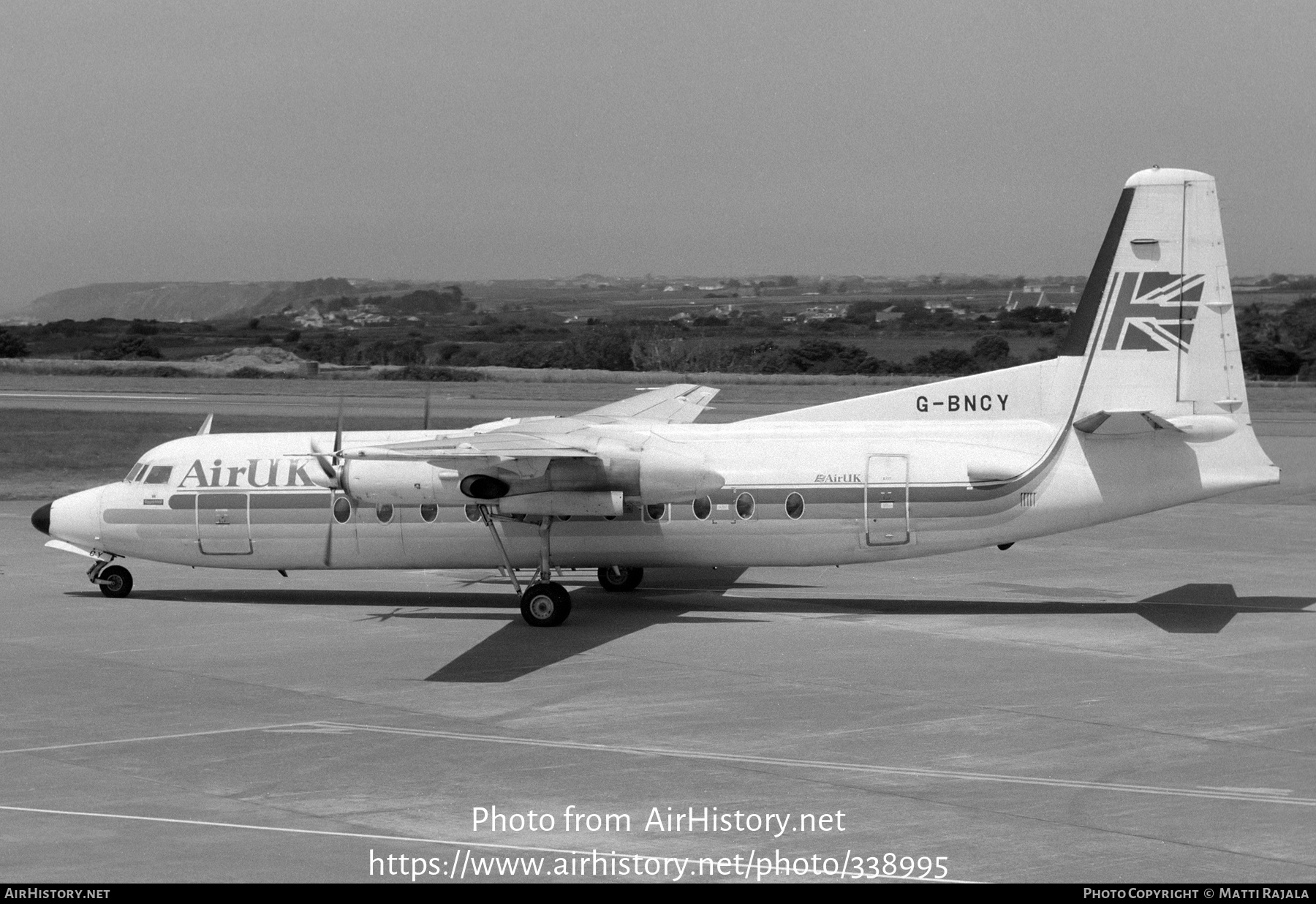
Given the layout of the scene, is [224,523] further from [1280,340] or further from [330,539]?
[1280,340]

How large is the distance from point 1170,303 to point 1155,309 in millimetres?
213

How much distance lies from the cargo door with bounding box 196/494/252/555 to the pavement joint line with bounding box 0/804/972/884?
1107 centimetres

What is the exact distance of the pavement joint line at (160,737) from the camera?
1419 cm

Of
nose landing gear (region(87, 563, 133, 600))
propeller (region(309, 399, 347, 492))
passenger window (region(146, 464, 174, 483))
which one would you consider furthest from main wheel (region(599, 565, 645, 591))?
nose landing gear (region(87, 563, 133, 600))

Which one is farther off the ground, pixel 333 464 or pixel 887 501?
pixel 333 464

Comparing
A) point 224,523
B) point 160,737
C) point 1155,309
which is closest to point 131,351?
point 224,523

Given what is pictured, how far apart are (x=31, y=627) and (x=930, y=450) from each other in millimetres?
13427

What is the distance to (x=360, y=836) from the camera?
1113cm

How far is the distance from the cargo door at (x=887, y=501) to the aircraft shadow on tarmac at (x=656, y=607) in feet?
4.91

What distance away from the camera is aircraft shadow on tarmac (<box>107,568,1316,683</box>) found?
20031mm

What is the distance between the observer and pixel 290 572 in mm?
27172

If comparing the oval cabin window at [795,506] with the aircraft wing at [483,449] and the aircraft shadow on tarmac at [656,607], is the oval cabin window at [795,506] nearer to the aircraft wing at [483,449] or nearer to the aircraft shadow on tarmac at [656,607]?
the aircraft shadow on tarmac at [656,607]

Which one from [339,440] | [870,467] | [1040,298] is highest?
[1040,298]

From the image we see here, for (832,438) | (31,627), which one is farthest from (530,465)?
(31,627)
